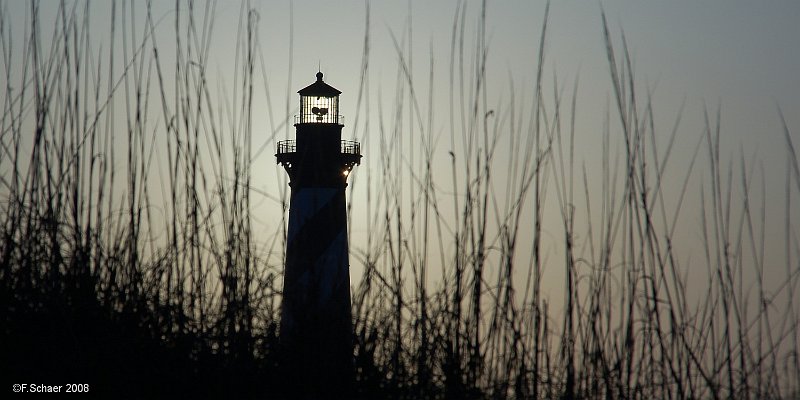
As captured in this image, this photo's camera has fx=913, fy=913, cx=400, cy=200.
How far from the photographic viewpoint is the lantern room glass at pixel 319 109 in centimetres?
822

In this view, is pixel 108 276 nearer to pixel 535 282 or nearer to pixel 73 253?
pixel 73 253

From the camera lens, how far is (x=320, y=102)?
27.6 ft

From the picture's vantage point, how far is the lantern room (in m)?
8.30

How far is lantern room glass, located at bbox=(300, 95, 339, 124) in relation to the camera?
8.22m

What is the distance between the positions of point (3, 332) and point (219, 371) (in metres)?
0.41

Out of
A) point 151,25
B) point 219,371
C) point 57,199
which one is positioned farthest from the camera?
point 151,25

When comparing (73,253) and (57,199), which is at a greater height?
(57,199)

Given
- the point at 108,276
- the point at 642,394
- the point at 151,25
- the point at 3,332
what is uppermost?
the point at 151,25

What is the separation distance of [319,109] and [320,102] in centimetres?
10

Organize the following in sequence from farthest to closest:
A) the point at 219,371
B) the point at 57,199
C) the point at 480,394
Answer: the point at 57,199 → the point at 480,394 → the point at 219,371

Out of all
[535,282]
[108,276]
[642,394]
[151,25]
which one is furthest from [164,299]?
[642,394]

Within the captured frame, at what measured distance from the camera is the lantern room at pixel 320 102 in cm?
830

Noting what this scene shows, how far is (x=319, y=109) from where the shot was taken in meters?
8.34

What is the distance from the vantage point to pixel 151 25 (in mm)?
2119
